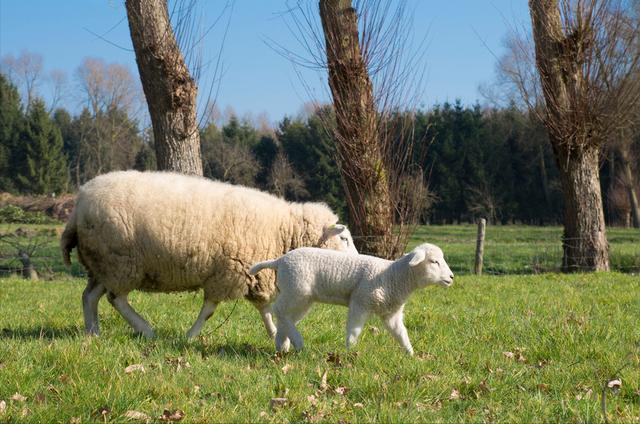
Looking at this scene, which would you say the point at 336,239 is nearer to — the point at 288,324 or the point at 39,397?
the point at 288,324

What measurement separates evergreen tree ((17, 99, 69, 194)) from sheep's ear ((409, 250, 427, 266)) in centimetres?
4339

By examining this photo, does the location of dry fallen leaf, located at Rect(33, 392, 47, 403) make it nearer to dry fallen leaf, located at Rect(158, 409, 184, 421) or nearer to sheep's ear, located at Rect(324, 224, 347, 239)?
dry fallen leaf, located at Rect(158, 409, 184, 421)

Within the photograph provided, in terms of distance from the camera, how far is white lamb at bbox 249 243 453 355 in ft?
17.5

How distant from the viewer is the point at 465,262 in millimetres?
18234

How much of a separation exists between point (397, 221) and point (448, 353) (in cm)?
645

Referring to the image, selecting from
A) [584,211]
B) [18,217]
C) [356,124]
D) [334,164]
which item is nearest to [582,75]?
[584,211]

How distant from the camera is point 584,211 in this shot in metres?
14.7

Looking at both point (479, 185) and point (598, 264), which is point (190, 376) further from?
point (479, 185)

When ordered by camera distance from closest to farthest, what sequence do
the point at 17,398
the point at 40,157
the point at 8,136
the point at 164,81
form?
the point at 17,398
the point at 164,81
the point at 40,157
the point at 8,136

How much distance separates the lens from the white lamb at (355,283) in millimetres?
5324

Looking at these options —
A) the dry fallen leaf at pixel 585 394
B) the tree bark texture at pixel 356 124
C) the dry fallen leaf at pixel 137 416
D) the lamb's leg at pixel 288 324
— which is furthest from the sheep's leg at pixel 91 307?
the tree bark texture at pixel 356 124

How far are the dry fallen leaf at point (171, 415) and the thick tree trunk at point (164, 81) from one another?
553 cm

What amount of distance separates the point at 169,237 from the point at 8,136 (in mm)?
44237

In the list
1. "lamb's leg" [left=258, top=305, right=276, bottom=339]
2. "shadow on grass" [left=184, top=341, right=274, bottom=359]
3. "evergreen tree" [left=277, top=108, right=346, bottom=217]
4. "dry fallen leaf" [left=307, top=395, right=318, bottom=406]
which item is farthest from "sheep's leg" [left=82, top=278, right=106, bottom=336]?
"evergreen tree" [left=277, top=108, right=346, bottom=217]
